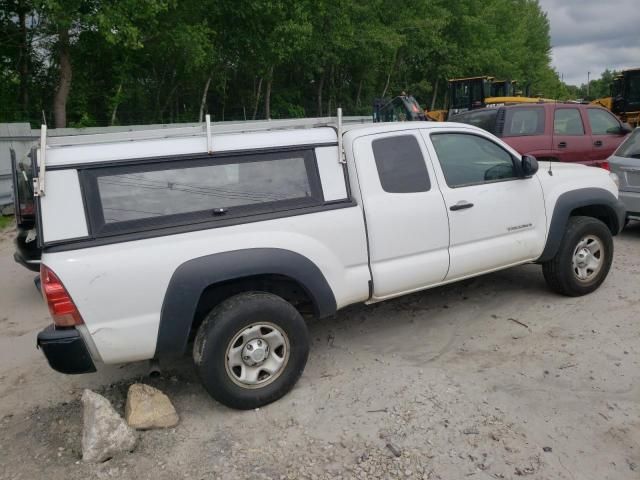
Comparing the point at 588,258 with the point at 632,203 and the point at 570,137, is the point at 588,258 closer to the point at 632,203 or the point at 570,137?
the point at 632,203

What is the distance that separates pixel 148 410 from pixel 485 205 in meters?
2.93

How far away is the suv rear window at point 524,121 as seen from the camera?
28.0ft

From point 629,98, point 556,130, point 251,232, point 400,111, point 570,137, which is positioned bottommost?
point 251,232

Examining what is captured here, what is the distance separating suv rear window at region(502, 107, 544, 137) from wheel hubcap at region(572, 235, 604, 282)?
12.9ft

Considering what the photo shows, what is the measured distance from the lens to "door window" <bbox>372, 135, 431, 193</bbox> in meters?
3.84

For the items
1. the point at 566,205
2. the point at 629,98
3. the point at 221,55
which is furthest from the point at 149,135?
the point at 221,55

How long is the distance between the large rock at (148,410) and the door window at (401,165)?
2075 millimetres

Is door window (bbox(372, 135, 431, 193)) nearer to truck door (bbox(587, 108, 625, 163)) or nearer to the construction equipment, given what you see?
the construction equipment

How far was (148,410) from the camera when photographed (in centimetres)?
324

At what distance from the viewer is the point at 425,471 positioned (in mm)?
2768

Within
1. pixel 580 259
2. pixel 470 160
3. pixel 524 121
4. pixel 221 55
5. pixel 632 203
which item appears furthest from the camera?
pixel 221 55

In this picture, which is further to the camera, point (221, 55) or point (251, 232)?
point (221, 55)

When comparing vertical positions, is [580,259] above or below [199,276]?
below

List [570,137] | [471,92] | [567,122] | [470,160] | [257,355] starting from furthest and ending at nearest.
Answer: [471,92]
[567,122]
[570,137]
[470,160]
[257,355]
